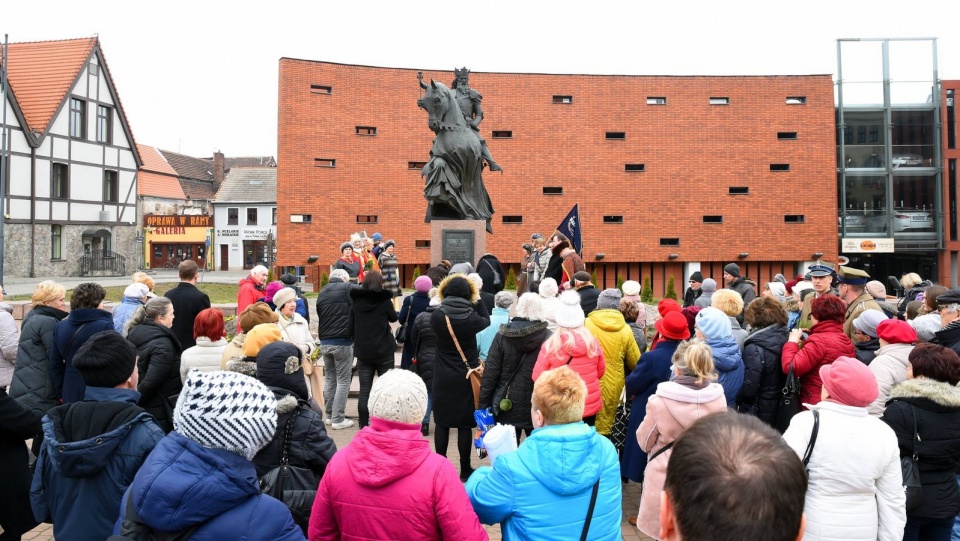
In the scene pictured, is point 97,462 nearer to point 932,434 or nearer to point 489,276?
point 932,434

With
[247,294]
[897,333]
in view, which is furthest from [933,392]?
[247,294]

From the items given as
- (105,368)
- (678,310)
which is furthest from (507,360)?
(105,368)

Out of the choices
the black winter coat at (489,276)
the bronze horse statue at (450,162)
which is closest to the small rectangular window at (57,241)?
the bronze horse statue at (450,162)

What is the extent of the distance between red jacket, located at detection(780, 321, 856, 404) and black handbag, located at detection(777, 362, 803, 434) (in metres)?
0.04

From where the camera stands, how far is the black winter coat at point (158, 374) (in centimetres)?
446

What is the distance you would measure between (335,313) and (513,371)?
2.73m

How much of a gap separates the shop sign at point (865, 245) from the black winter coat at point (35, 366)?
30.5 m

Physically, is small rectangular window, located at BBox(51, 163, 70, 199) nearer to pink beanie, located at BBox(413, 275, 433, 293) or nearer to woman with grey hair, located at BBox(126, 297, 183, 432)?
pink beanie, located at BBox(413, 275, 433, 293)

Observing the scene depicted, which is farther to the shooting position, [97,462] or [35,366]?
[35,366]

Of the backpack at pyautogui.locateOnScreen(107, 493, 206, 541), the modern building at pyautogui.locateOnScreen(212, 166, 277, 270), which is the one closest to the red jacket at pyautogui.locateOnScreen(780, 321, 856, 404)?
the backpack at pyautogui.locateOnScreen(107, 493, 206, 541)

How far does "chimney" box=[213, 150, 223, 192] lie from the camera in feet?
196

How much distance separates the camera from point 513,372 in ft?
16.5

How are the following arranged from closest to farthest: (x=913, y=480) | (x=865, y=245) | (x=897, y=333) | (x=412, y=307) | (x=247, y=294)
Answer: (x=913, y=480), (x=897, y=333), (x=412, y=307), (x=247, y=294), (x=865, y=245)

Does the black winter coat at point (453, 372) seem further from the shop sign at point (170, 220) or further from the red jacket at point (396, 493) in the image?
the shop sign at point (170, 220)
